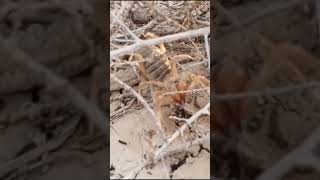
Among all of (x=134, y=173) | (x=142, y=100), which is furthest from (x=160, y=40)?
(x=134, y=173)

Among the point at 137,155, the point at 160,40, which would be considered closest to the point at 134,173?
the point at 137,155

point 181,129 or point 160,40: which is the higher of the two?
point 160,40

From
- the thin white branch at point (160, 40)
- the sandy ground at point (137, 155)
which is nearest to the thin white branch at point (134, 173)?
the sandy ground at point (137, 155)

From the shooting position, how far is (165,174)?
0.74 m

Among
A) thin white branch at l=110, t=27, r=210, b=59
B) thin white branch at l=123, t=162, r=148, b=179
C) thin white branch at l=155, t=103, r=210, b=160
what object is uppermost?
thin white branch at l=110, t=27, r=210, b=59

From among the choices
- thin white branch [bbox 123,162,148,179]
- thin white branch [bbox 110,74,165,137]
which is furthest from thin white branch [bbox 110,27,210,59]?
thin white branch [bbox 123,162,148,179]

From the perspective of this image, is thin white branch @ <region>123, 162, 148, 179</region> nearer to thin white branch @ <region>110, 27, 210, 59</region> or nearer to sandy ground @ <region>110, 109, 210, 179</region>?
sandy ground @ <region>110, 109, 210, 179</region>

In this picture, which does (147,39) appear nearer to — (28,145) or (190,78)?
(190,78)

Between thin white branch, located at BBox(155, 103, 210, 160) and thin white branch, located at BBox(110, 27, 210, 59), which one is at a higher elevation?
thin white branch, located at BBox(110, 27, 210, 59)

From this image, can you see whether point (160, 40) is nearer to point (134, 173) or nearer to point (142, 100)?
point (142, 100)

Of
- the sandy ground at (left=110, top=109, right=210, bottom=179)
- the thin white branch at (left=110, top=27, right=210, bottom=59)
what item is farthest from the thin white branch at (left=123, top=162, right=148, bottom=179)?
the thin white branch at (left=110, top=27, right=210, bottom=59)

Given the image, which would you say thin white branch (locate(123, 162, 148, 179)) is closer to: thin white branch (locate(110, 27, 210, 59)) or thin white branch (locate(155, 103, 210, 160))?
thin white branch (locate(155, 103, 210, 160))

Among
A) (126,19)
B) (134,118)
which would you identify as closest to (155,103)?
(134,118)

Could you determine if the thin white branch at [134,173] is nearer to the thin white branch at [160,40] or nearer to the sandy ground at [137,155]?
the sandy ground at [137,155]
